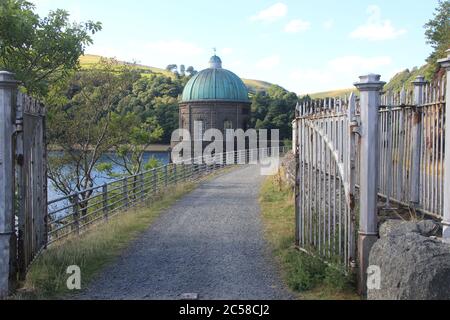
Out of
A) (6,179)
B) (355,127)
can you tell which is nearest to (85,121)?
(6,179)

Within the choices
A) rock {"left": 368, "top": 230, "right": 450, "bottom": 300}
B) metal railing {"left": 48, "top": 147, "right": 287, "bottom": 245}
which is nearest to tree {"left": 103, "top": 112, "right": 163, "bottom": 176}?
metal railing {"left": 48, "top": 147, "right": 287, "bottom": 245}

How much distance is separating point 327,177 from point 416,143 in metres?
1.47

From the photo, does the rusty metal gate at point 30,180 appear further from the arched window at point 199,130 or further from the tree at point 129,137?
the arched window at point 199,130

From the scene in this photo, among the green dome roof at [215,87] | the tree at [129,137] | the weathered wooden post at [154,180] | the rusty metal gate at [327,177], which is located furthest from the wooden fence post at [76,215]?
the green dome roof at [215,87]

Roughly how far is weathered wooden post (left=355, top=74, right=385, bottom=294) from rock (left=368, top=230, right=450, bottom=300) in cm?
84

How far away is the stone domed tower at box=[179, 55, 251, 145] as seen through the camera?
5009 centimetres

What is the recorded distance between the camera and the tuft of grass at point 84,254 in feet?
21.4

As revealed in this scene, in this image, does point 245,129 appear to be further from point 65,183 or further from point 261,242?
point 261,242

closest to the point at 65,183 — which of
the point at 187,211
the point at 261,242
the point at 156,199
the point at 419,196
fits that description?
the point at 156,199

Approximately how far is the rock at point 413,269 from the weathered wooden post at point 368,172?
2.76 ft

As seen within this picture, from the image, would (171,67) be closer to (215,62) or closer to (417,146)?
(215,62)

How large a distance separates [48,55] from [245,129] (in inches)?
1672

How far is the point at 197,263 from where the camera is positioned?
26.6 feet

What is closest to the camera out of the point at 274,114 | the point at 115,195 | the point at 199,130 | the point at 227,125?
the point at 115,195
